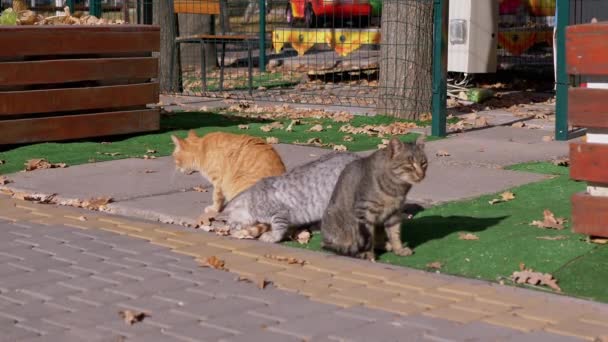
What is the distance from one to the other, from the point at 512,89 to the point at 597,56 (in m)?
10.2

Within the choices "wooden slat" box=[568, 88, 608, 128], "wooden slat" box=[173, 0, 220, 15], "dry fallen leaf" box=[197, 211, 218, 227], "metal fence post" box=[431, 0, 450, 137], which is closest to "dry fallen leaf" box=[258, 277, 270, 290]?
"dry fallen leaf" box=[197, 211, 218, 227]

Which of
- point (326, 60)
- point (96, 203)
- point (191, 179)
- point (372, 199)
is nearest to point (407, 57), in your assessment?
point (191, 179)

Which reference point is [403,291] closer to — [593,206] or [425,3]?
[593,206]

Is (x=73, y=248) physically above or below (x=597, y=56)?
below

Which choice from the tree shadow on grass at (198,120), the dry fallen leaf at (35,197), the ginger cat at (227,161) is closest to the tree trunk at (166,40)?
the tree shadow on grass at (198,120)

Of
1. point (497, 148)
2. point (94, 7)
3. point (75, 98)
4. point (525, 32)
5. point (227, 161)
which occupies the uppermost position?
point (94, 7)

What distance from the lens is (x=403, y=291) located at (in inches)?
221

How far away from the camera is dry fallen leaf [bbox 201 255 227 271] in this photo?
20.1ft

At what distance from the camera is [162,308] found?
209 inches

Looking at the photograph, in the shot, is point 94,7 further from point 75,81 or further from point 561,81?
point 561,81

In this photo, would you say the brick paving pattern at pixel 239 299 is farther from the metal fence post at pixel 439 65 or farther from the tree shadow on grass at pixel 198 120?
the tree shadow on grass at pixel 198 120

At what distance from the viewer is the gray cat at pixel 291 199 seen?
6.82 m

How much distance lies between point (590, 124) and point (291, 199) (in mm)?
2008

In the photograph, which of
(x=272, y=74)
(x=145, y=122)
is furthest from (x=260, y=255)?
(x=272, y=74)
